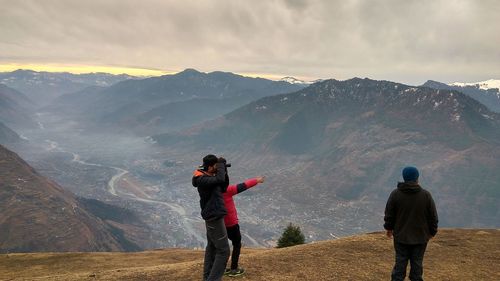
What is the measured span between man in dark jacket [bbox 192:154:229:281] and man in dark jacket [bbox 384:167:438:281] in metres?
6.16

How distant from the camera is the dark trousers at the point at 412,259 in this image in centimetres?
1495

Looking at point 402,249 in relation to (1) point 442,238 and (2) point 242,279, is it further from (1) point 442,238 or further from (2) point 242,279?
(1) point 442,238

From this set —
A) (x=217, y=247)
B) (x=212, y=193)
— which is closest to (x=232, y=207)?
(x=212, y=193)

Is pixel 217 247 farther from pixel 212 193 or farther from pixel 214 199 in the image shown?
pixel 212 193

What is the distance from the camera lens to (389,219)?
14867 millimetres

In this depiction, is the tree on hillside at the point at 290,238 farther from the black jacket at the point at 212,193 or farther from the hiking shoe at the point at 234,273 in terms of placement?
the black jacket at the point at 212,193

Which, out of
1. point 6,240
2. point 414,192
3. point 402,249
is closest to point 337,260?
point 402,249

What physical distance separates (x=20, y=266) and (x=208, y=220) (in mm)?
34944

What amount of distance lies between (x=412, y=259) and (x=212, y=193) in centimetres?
799

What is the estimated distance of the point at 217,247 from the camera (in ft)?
50.9

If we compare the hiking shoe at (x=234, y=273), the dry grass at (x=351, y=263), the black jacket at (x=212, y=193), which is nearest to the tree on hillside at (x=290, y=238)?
the dry grass at (x=351, y=263)

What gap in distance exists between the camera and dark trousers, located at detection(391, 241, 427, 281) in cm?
1495

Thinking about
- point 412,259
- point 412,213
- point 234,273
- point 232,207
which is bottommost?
point 234,273

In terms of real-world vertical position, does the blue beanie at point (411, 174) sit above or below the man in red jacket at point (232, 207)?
above
